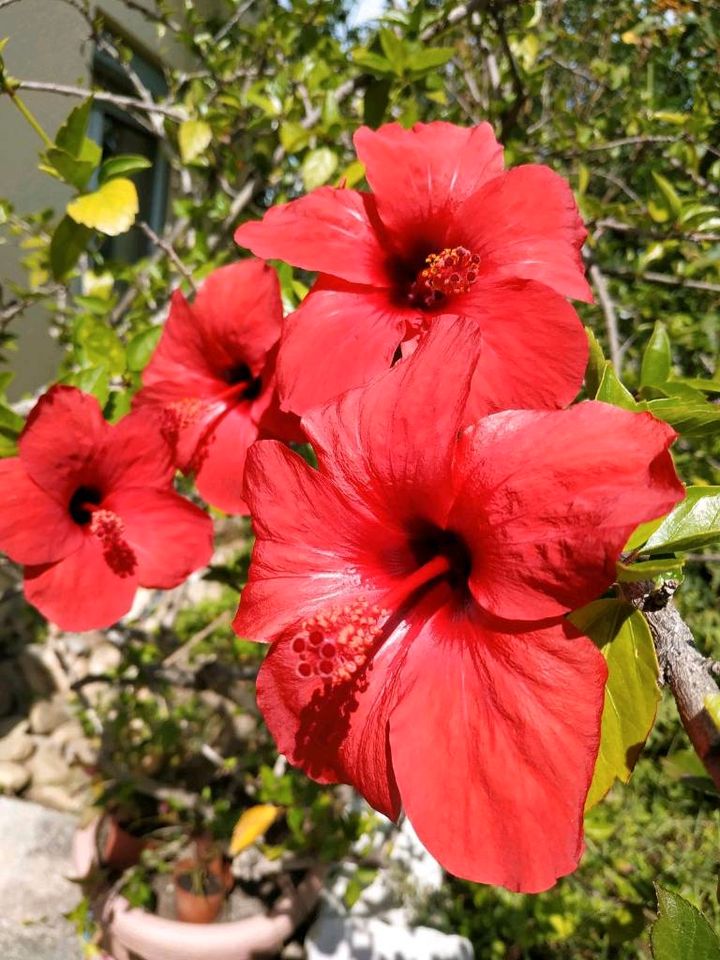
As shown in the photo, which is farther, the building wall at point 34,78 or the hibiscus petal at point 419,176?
the building wall at point 34,78

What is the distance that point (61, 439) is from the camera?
0.97 meters

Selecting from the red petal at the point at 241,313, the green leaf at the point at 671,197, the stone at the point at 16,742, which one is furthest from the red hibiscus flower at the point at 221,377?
the stone at the point at 16,742

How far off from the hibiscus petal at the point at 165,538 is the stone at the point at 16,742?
7.50ft

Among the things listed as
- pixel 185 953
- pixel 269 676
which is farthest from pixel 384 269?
pixel 185 953

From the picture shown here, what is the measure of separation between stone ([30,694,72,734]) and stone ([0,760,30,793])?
0.22m

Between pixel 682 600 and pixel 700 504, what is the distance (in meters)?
2.26

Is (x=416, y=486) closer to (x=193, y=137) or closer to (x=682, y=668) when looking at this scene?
(x=682, y=668)

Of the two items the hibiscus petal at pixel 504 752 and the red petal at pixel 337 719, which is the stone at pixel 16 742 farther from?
the hibiscus petal at pixel 504 752

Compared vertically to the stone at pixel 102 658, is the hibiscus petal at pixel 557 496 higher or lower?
higher

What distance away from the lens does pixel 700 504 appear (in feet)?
1.96

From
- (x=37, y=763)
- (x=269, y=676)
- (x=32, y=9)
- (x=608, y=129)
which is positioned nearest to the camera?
(x=269, y=676)

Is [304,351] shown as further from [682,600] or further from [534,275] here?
[682,600]

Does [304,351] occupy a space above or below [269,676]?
above

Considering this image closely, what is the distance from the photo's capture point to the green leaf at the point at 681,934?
1.64ft
